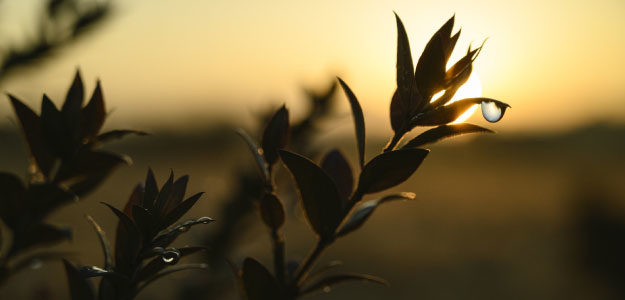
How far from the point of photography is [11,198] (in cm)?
68

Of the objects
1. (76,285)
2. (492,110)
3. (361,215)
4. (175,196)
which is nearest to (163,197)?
(175,196)

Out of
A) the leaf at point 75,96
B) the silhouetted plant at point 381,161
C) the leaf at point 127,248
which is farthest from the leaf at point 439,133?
the leaf at point 75,96

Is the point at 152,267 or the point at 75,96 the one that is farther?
the point at 75,96

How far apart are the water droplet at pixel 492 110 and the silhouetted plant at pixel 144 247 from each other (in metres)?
0.29

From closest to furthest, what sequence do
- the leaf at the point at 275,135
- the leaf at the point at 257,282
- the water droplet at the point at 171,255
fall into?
1. the water droplet at the point at 171,255
2. the leaf at the point at 257,282
3. the leaf at the point at 275,135

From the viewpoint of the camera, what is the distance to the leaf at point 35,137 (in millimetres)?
660

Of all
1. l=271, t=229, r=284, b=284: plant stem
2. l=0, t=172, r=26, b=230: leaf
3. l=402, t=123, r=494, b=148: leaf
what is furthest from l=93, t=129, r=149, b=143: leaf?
l=402, t=123, r=494, b=148: leaf

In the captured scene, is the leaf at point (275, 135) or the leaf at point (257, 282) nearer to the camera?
the leaf at point (257, 282)

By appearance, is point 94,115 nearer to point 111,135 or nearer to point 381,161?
point 111,135

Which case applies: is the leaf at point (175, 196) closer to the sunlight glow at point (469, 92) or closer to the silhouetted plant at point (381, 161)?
the silhouetted plant at point (381, 161)

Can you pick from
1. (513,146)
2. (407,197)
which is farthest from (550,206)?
(407,197)

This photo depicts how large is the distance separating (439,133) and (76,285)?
39cm

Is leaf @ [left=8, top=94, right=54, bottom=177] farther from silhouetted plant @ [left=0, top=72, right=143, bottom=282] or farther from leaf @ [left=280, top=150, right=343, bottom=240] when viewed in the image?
leaf @ [left=280, top=150, right=343, bottom=240]

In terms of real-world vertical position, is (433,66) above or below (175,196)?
above
